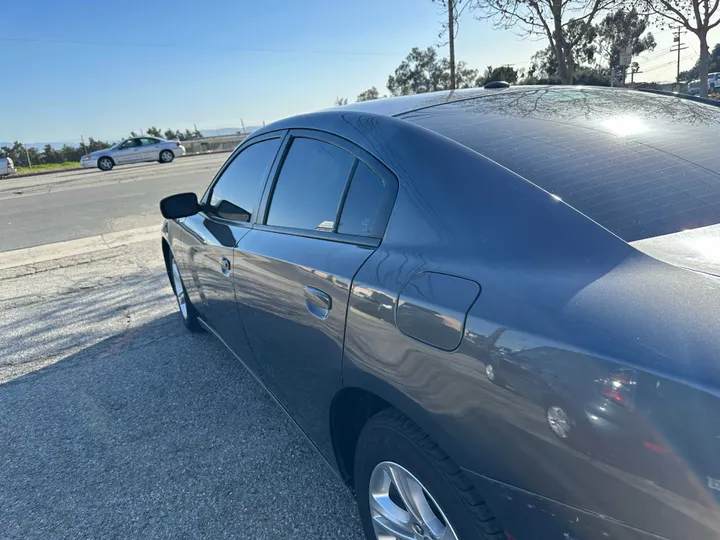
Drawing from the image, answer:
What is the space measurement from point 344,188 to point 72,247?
289 inches

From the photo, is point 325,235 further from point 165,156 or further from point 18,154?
point 18,154

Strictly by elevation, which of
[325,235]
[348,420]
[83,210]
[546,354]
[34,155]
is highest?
[34,155]

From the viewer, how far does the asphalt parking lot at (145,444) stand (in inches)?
90.4

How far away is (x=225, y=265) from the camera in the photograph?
2.69 m

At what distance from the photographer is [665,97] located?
2.33 m

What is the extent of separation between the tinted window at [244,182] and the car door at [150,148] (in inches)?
1066

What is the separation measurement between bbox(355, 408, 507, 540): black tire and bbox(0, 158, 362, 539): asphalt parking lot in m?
0.78

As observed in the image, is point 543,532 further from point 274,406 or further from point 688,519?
point 274,406

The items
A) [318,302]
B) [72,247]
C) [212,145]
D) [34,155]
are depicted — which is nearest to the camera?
[318,302]

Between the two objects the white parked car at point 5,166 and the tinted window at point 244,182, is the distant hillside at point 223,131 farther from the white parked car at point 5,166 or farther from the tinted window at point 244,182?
the tinted window at point 244,182

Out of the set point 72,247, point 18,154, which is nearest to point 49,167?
point 18,154

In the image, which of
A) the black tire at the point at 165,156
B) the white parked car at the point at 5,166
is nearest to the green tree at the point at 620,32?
the black tire at the point at 165,156

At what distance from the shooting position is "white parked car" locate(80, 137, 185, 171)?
2652 cm

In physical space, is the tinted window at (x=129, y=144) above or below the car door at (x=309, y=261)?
above
